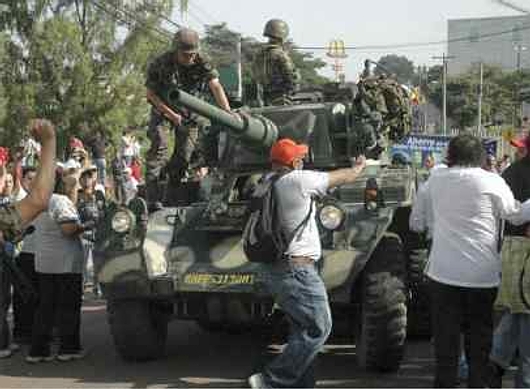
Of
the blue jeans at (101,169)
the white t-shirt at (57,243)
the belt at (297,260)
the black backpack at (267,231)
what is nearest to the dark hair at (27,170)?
the white t-shirt at (57,243)

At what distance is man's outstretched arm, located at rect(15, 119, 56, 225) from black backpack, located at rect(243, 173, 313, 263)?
7.10 ft

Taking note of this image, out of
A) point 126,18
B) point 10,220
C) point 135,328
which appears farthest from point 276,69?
point 126,18

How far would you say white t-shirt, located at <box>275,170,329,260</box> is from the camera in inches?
242

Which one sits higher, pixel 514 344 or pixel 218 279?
pixel 218 279

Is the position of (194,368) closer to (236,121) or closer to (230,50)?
(236,121)

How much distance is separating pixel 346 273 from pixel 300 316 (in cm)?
85

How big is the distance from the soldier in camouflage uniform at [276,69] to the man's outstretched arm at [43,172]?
5.54 m

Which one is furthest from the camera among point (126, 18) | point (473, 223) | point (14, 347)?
point (126, 18)

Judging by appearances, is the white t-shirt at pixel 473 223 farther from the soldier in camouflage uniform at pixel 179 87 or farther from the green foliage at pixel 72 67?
the green foliage at pixel 72 67

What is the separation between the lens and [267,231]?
6.18 m

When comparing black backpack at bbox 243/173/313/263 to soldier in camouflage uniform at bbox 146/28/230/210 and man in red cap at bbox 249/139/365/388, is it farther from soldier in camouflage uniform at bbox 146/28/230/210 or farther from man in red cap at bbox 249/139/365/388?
soldier in camouflage uniform at bbox 146/28/230/210

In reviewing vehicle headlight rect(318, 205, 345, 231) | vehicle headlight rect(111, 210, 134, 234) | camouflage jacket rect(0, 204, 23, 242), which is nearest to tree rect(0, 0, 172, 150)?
vehicle headlight rect(111, 210, 134, 234)

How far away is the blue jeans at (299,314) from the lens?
20.1ft

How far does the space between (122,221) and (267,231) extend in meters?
1.80
